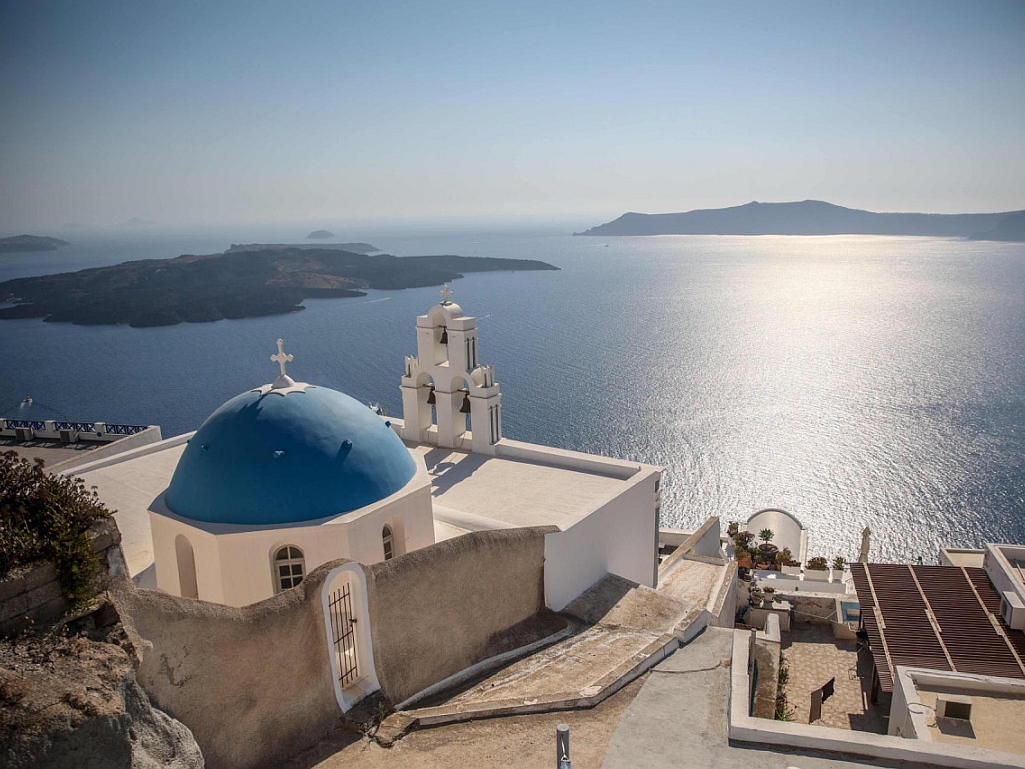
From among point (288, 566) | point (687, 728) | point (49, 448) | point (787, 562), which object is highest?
point (288, 566)

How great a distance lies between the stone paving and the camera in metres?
13.4

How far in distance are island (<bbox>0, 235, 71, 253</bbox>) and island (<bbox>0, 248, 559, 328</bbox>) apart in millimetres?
63844

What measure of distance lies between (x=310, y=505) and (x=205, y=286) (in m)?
89.7

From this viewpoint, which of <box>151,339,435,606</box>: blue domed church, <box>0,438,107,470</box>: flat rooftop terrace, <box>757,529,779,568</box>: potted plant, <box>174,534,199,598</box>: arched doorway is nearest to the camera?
<box>151,339,435,606</box>: blue domed church

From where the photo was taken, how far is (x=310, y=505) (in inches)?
368

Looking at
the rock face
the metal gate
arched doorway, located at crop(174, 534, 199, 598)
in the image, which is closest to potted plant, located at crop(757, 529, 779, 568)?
the metal gate

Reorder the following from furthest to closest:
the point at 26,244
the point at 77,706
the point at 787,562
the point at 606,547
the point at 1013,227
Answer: the point at 1013,227 < the point at 26,244 < the point at 787,562 < the point at 606,547 < the point at 77,706

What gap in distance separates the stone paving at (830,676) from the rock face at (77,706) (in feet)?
37.3

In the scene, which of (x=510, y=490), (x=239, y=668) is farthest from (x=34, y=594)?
(x=510, y=490)

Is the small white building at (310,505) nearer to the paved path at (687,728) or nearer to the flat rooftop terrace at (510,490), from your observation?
the flat rooftop terrace at (510,490)

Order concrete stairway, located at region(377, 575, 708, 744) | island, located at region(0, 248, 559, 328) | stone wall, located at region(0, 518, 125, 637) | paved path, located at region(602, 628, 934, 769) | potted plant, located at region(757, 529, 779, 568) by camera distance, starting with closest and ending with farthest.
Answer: stone wall, located at region(0, 518, 125, 637), paved path, located at region(602, 628, 934, 769), concrete stairway, located at region(377, 575, 708, 744), potted plant, located at region(757, 529, 779, 568), island, located at region(0, 248, 559, 328)

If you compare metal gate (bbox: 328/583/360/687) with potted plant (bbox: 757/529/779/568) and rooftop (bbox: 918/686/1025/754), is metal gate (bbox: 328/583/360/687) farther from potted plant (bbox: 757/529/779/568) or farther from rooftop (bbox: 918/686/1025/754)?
potted plant (bbox: 757/529/779/568)

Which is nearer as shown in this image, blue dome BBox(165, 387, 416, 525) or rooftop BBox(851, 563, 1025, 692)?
blue dome BBox(165, 387, 416, 525)

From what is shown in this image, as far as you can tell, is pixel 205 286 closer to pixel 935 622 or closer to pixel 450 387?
pixel 450 387
